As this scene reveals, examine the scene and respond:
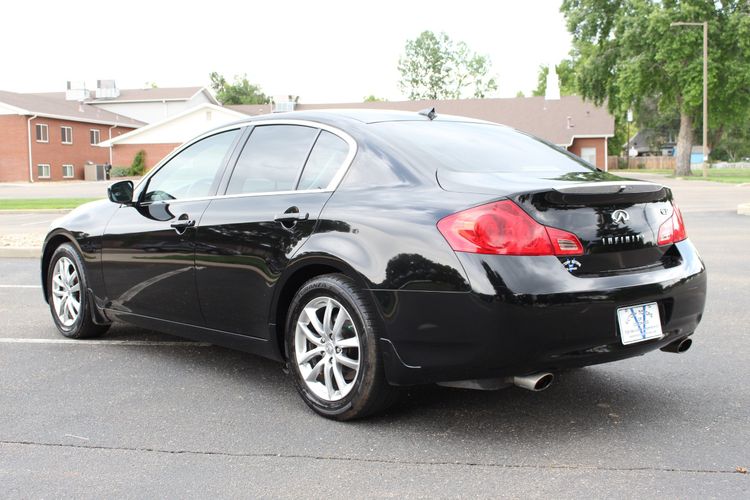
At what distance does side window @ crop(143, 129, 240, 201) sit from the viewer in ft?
17.1

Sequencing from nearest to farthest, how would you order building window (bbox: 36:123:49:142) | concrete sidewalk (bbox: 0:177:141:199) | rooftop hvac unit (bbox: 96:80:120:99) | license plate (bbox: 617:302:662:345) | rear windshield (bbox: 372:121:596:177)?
license plate (bbox: 617:302:662:345)
rear windshield (bbox: 372:121:596:177)
concrete sidewalk (bbox: 0:177:141:199)
building window (bbox: 36:123:49:142)
rooftop hvac unit (bbox: 96:80:120:99)

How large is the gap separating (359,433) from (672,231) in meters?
1.97

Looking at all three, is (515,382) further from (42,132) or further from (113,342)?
(42,132)

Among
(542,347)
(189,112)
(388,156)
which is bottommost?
(542,347)

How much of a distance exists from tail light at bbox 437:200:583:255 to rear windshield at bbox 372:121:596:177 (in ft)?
1.67

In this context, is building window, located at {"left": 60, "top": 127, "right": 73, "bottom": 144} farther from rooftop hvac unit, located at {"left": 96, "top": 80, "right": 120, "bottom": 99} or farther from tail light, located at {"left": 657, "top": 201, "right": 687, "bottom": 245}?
tail light, located at {"left": 657, "top": 201, "right": 687, "bottom": 245}

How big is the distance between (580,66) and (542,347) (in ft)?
161

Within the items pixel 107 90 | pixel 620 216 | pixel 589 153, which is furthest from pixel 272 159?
pixel 107 90

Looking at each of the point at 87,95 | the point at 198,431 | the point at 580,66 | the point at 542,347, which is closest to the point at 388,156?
the point at 542,347

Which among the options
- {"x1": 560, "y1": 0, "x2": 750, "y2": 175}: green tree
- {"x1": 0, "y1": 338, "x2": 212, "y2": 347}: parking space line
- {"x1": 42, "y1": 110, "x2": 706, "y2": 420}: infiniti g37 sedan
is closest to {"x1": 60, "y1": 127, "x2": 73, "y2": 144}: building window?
{"x1": 560, "y1": 0, "x2": 750, "y2": 175}: green tree

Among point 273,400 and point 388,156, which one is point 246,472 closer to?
point 273,400

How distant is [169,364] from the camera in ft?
18.3

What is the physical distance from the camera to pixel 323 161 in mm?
4578

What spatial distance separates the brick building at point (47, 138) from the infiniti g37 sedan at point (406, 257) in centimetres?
4988
